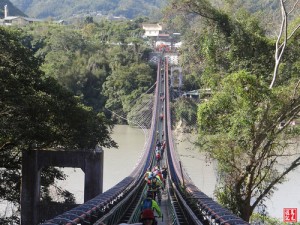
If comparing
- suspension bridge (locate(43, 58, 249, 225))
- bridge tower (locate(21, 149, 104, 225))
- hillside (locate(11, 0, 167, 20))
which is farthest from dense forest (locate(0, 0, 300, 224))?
hillside (locate(11, 0, 167, 20))

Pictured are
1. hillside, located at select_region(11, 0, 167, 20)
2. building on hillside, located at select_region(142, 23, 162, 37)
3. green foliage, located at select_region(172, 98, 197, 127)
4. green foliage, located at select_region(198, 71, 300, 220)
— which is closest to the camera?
green foliage, located at select_region(198, 71, 300, 220)

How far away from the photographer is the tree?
737cm

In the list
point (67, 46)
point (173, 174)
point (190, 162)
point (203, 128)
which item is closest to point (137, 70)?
point (67, 46)

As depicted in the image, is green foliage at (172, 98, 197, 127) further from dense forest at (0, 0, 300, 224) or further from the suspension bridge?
dense forest at (0, 0, 300, 224)

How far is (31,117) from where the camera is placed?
25.4 ft

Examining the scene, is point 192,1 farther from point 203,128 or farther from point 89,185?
point 89,185

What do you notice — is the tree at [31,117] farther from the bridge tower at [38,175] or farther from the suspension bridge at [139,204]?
the suspension bridge at [139,204]

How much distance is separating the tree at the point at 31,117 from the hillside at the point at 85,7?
10770 cm

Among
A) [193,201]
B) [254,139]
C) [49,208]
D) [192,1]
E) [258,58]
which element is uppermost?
[192,1]

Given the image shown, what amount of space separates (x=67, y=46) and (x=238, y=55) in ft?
90.7

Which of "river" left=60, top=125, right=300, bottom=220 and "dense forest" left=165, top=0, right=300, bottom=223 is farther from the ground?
"dense forest" left=165, top=0, right=300, bottom=223

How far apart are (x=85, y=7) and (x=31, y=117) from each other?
125m

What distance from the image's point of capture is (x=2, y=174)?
889cm

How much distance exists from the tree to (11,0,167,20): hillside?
108m
